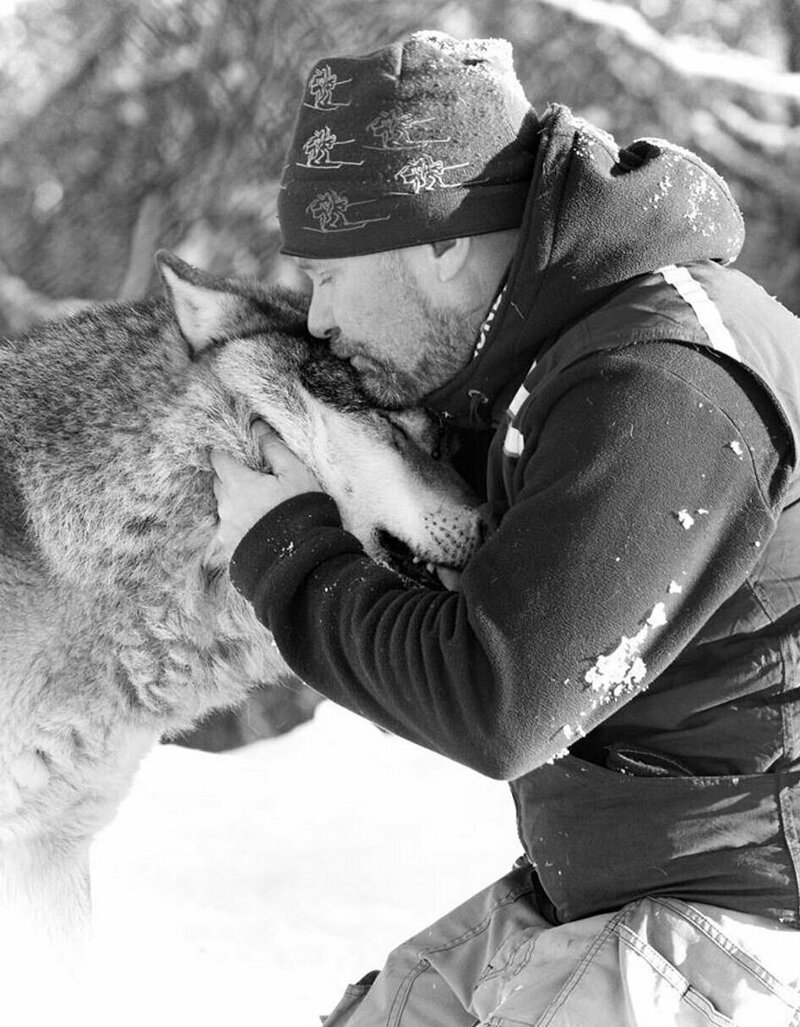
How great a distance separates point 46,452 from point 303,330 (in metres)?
0.54

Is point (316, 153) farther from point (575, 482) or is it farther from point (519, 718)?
point (519, 718)

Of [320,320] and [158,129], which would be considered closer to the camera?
[320,320]

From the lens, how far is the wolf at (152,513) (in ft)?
7.23

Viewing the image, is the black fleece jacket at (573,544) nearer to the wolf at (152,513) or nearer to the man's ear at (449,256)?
the man's ear at (449,256)

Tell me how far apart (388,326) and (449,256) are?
16 centimetres

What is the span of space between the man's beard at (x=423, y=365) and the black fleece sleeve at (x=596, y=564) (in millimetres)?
448

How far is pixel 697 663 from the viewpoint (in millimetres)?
1673

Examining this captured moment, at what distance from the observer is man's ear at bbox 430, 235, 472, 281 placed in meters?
1.96

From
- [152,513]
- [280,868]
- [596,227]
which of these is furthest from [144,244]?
[596,227]

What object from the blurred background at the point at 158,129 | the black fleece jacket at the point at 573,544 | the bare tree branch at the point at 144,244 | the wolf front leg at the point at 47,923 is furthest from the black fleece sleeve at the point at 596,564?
the bare tree branch at the point at 144,244

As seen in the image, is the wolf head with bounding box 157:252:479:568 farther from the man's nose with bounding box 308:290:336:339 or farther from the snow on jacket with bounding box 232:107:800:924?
the snow on jacket with bounding box 232:107:800:924

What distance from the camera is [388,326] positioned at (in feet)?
6.71

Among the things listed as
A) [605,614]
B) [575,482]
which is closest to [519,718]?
[605,614]

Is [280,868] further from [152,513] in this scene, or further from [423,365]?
[423,365]
